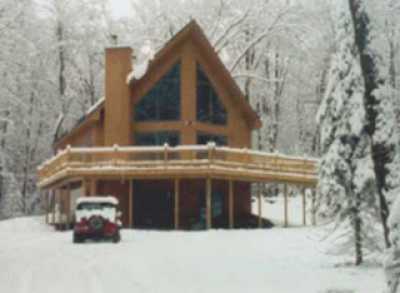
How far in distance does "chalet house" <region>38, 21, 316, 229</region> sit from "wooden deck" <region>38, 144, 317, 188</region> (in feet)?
0.18

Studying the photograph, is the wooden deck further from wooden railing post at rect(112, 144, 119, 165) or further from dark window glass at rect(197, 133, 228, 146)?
dark window glass at rect(197, 133, 228, 146)

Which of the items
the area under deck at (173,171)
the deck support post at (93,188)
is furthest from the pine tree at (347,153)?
the deck support post at (93,188)

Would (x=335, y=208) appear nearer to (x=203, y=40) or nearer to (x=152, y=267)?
(x=152, y=267)

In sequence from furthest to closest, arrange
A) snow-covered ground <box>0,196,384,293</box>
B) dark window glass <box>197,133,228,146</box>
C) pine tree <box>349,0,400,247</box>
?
dark window glass <box>197,133,228,146</box> → pine tree <box>349,0,400,247</box> → snow-covered ground <box>0,196,384,293</box>

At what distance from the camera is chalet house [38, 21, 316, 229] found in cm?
3456

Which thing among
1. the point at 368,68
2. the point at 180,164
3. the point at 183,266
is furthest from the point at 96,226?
the point at 368,68

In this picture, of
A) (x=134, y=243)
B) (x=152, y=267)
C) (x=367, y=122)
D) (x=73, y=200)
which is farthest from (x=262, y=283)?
(x=73, y=200)

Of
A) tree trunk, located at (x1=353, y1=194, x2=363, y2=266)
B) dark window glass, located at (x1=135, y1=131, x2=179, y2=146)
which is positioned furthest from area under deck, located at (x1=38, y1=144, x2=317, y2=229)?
tree trunk, located at (x1=353, y1=194, x2=363, y2=266)

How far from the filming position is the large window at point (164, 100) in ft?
119

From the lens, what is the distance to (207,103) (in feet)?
122

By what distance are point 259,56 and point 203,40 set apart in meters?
19.5

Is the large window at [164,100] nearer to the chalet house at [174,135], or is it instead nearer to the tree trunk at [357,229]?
the chalet house at [174,135]

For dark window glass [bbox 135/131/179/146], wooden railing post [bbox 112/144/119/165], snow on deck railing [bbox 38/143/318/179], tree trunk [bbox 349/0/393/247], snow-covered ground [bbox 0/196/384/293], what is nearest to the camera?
snow-covered ground [bbox 0/196/384/293]

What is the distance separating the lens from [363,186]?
18.5 meters
